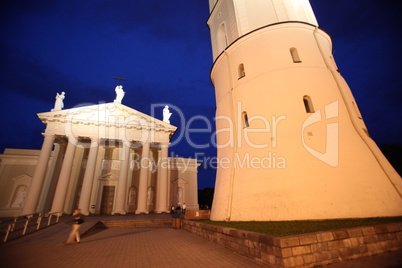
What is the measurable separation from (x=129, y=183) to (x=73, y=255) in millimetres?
17664

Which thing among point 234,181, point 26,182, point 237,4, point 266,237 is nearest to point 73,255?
point 266,237

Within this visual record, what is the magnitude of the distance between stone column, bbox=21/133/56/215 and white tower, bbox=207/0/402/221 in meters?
16.2

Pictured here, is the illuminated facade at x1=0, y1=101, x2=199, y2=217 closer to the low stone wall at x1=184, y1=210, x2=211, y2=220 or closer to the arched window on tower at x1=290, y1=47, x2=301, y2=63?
the low stone wall at x1=184, y1=210, x2=211, y2=220

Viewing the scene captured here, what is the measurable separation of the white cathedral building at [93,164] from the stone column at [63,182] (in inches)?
2.9

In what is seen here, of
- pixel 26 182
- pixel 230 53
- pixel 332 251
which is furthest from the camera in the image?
pixel 26 182

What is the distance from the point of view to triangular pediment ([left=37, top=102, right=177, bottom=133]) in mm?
19205

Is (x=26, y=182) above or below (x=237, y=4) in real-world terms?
below

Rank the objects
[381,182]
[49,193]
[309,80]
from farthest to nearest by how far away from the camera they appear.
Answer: [49,193] → [309,80] → [381,182]

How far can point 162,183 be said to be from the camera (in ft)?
68.1

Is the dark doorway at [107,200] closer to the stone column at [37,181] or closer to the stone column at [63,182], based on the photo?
the stone column at [63,182]

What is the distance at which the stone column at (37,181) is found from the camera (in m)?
15.9

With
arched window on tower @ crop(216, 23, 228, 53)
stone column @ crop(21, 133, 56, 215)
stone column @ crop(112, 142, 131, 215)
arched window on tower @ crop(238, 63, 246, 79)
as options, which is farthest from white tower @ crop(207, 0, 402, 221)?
stone column @ crop(21, 133, 56, 215)

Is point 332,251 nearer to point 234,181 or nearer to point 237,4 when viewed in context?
point 234,181

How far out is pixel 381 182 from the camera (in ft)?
25.6
